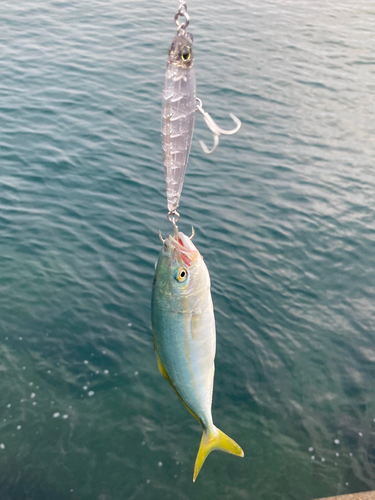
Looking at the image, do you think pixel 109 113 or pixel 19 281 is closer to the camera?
pixel 19 281

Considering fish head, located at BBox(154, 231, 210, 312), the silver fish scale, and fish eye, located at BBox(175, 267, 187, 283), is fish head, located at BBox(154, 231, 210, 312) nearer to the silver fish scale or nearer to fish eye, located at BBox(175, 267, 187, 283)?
fish eye, located at BBox(175, 267, 187, 283)

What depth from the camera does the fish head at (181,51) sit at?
3.41 m

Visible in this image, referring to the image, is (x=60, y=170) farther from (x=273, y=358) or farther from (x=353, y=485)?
(x=353, y=485)

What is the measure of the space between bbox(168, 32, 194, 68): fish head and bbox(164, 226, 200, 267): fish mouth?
3.82ft

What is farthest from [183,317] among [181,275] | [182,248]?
[182,248]

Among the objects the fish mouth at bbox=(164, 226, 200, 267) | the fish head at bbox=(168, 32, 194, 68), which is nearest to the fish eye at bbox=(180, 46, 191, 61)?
the fish head at bbox=(168, 32, 194, 68)

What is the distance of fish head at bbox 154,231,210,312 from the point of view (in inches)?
151

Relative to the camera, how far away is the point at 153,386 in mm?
8719

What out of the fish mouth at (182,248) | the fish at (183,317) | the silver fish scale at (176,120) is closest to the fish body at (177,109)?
the silver fish scale at (176,120)

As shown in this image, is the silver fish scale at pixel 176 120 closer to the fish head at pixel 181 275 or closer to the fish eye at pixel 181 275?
the fish head at pixel 181 275

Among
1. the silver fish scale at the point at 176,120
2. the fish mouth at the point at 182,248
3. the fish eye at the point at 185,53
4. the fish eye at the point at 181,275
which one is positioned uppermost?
the fish eye at the point at 185,53

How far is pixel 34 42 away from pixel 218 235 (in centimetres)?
1503

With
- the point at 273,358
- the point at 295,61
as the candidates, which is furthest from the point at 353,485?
the point at 295,61

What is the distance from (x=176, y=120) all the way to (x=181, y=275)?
1.14 metres
